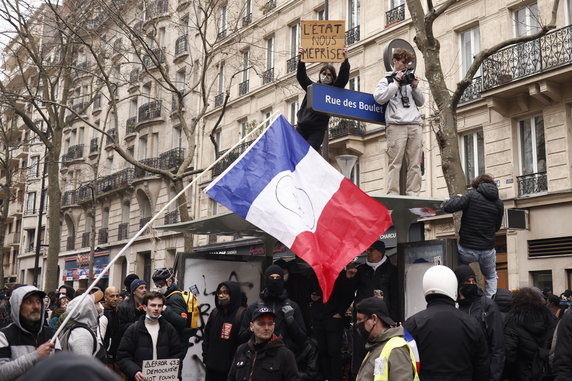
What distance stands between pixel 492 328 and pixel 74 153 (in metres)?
45.3

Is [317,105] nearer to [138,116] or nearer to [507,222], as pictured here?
[507,222]

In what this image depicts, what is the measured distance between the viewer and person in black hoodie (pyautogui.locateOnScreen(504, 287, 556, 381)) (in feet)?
20.5

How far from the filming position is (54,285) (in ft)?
74.5

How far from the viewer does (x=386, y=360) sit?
14.3 ft

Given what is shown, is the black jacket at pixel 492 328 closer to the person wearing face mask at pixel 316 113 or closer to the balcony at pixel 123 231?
the person wearing face mask at pixel 316 113

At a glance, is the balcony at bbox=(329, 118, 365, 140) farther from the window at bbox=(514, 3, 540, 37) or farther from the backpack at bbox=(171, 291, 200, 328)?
the backpack at bbox=(171, 291, 200, 328)

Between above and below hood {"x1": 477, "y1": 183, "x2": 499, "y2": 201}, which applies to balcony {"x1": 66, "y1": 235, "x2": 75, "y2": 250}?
above

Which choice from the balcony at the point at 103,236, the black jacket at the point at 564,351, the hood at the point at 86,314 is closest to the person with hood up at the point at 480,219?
the black jacket at the point at 564,351

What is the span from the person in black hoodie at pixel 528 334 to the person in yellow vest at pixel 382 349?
223 centimetres

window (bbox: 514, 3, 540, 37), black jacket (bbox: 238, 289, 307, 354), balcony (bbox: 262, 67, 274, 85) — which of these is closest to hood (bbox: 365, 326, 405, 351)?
black jacket (bbox: 238, 289, 307, 354)

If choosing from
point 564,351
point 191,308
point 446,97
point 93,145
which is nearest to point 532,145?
point 446,97

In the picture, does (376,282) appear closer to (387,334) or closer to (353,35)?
(387,334)

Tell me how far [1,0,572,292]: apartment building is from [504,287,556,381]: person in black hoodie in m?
7.64

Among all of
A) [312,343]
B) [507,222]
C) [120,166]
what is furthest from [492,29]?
[120,166]
